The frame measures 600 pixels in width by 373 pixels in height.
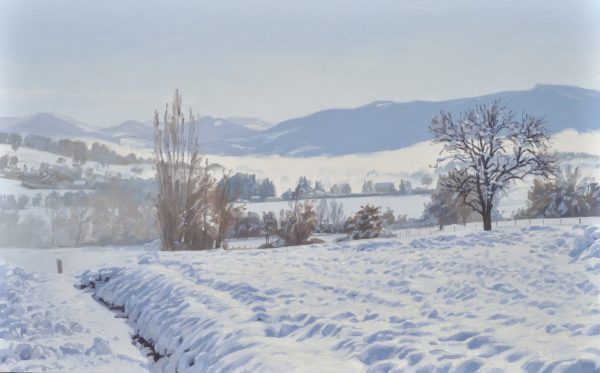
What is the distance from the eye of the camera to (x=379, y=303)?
310 inches

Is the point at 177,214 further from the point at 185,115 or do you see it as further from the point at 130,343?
the point at 130,343

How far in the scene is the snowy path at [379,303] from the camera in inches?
229

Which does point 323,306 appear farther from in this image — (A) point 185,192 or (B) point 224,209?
(A) point 185,192

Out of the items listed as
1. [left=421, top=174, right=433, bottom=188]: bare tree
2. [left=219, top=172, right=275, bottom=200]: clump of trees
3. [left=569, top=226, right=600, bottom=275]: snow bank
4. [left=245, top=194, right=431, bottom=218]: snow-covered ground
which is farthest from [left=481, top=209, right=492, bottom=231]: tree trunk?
[left=219, top=172, right=275, bottom=200]: clump of trees

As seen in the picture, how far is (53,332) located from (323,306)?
3019 mm

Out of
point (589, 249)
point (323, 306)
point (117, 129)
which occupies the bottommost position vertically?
point (323, 306)

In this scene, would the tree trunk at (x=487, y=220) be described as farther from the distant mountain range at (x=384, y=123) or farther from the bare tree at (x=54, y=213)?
the bare tree at (x=54, y=213)

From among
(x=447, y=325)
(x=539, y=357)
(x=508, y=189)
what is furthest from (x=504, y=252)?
(x=539, y=357)

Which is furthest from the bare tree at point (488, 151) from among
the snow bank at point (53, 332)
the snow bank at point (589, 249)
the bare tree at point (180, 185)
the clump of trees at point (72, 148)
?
the snow bank at point (53, 332)

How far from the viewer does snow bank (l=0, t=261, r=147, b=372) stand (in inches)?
265

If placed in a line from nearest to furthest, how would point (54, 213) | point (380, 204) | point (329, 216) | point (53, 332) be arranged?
point (53, 332), point (54, 213), point (380, 204), point (329, 216)

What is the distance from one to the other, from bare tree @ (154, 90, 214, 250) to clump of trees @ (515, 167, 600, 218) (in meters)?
4.75

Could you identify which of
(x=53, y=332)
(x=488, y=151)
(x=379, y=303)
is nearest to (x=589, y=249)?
(x=488, y=151)

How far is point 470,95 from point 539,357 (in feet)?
14.8
